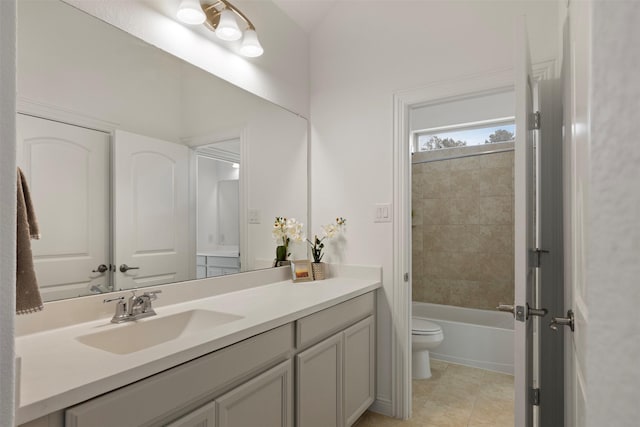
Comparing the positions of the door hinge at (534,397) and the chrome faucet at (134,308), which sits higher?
the chrome faucet at (134,308)

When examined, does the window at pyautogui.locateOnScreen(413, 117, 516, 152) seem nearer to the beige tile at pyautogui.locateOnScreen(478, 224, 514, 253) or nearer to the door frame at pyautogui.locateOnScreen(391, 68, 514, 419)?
the beige tile at pyautogui.locateOnScreen(478, 224, 514, 253)

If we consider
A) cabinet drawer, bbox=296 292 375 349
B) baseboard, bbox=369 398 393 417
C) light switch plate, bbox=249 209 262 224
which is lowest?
baseboard, bbox=369 398 393 417

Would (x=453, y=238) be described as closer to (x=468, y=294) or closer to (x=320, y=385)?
(x=468, y=294)

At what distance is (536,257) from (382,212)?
2.96ft

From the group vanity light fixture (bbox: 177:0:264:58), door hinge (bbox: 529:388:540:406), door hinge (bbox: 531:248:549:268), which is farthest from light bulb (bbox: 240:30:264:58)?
door hinge (bbox: 529:388:540:406)

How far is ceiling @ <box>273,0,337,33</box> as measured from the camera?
2354 millimetres

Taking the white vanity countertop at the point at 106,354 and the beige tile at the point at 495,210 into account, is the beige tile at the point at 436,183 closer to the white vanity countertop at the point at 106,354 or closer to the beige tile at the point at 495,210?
the beige tile at the point at 495,210

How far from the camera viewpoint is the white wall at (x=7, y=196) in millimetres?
220

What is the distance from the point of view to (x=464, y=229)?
357cm

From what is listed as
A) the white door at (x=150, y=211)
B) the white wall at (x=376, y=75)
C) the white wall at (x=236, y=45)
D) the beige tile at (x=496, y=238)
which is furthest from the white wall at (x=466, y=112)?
the white door at (x=150, y=211)

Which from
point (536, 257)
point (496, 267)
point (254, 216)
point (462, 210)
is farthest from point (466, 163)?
point (254, 216)

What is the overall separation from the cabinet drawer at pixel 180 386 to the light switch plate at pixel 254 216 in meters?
0.92

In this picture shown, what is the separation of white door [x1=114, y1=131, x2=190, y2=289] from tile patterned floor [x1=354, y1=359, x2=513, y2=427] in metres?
1.50

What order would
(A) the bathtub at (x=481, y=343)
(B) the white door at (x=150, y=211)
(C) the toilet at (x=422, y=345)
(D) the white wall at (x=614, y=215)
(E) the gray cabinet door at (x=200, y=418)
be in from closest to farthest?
(D) the white wall at (x=614, y=215) → (E) the gray cabinet door at (x=200, y=418) → (B) the white door at (x=150, y=211) → (C) the toilet at (x=422, y=345) → (A) the bathtub at (x=481, y=343)
